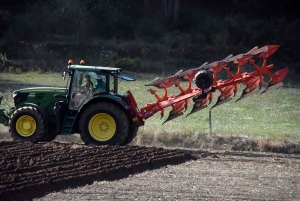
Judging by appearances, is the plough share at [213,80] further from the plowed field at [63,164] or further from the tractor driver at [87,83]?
the plowed field at [63,164]

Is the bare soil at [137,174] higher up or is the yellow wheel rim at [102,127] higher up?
the yellow wheel rim at [102,127]

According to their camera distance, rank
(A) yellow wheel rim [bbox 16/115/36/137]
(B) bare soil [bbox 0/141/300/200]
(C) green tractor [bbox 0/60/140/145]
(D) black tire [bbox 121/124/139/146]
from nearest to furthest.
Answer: (B) bare soil [bbox 0/141/300/200], (C) green tractor [bbox 0/60/140/145], (D) black tire [bbox 121/124/139/146], (A) yellow wheel rim [bbox 16/115/36/137]

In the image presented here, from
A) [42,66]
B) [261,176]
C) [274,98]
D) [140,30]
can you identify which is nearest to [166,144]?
[261,176]

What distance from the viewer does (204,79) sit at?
14.4 m

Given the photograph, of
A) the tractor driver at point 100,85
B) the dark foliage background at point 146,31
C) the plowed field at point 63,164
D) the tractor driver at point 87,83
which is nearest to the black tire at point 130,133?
the plowed field at point 63,164

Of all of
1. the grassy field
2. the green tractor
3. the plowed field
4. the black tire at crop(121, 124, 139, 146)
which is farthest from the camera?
the grassy field

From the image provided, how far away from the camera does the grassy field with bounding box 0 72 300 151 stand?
16.6 m

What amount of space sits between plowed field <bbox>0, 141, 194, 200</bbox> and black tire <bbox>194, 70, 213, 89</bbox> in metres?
1.73

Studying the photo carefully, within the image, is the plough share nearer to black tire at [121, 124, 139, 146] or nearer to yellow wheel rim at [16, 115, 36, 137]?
black tire at [121, 124, 139, 146]

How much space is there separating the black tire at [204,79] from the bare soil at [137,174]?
A: 1605 millimetres

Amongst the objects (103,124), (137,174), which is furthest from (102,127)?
(137,174)

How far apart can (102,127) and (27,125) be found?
1.87 m

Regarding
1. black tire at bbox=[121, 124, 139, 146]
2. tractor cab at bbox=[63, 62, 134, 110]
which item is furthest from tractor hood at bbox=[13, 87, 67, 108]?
black tire at bbox=[121, 124, 139, 146]

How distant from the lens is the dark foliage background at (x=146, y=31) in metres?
44.9
